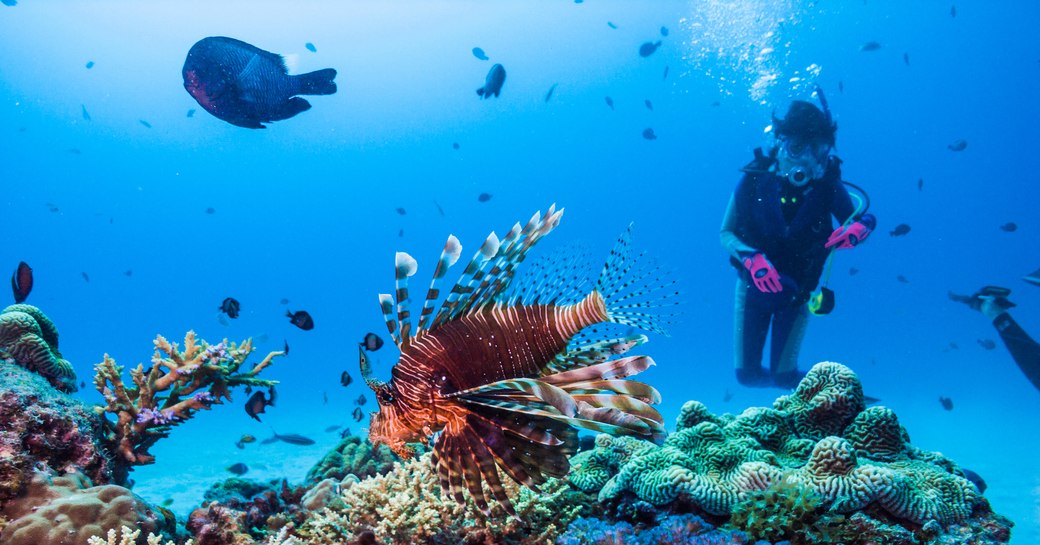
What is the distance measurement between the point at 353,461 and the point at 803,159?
26.8 ft

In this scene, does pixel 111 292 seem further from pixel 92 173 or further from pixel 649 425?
pixel 649 425

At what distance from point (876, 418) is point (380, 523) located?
129 inches

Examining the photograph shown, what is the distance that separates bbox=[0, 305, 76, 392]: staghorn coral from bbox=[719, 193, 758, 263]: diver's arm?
8.14 meters

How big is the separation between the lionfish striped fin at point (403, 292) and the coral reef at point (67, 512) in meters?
1.77

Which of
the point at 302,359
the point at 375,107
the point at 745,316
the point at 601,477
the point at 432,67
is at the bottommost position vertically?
the point at 601,477

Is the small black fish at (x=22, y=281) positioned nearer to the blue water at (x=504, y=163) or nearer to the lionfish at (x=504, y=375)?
the lionfish at (x=504, y=375)

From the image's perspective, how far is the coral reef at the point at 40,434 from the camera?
2.51 metres

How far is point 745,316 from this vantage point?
9.59 metres

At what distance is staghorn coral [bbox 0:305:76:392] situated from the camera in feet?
11.5

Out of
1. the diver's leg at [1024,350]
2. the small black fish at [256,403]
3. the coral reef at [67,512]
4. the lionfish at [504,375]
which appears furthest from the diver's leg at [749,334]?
the coral reef at [67,512]

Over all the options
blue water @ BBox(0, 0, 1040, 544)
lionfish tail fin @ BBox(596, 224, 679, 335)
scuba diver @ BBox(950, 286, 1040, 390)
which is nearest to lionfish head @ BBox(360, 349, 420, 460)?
lionfish tail fin @ BBox(596, 224, 679, 335)

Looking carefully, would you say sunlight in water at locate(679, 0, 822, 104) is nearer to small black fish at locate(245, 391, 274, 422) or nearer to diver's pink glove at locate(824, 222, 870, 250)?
diver's pink glove at locate(824, 222, 870, 250)

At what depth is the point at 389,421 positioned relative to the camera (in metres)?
2.07

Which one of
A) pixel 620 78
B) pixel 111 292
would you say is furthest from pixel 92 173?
pixel 620 78
